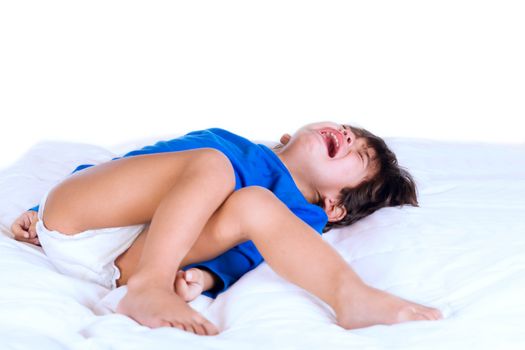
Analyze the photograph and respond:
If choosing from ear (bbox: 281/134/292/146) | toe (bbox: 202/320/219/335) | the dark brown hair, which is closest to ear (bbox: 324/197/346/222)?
the dark brown hair

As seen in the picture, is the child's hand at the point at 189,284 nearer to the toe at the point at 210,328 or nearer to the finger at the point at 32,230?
the toe at the point at 210,328

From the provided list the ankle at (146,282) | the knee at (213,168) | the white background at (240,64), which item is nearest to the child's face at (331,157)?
the knee at (213,168)

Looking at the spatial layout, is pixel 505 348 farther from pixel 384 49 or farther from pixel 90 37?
pixel 90 37

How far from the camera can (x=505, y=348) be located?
1.15 metres

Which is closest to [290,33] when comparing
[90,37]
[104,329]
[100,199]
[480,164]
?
[90,37]

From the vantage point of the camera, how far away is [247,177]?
5.43ft

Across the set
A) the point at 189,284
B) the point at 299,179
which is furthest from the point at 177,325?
the point at 299,179

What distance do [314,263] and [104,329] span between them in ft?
1.23

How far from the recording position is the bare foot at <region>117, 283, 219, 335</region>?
1.23 metres

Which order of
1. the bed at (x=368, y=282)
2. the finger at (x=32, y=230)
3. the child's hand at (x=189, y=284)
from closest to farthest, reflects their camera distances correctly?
1. the bed at (x=368, y=282)
2. the child's hand at (x=189, y=284)
3. the finger at (x=32, y=230)

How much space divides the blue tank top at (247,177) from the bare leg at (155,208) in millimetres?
154

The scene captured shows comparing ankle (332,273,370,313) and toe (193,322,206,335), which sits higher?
ankle (332,273,370,313)

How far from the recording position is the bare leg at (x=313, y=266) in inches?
50.4

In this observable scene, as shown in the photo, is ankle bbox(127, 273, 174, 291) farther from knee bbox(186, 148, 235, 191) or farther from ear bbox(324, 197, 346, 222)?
ear bbox(324, 197, 346, 222)
